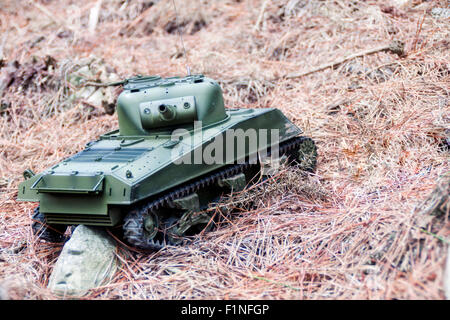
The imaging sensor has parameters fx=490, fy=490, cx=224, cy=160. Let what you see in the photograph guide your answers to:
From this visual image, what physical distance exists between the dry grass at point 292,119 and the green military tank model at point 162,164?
0.32m

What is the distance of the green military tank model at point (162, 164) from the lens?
15.6ft

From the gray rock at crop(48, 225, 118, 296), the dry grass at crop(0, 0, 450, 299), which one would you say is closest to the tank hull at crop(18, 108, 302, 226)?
the gray rock at crop(48, 225, 118, 296)

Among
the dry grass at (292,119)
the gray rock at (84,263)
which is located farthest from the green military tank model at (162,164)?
the dry grass at (292,119)

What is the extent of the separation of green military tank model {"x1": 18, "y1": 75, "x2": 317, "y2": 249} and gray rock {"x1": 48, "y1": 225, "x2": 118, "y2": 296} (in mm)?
165

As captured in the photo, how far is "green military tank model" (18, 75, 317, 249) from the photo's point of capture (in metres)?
4.75

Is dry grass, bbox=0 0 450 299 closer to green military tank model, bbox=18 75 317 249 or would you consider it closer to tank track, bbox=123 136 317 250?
tank track, bbox=123 136 317 250

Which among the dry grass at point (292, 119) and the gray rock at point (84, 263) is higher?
the dry grass at point (292, 119)

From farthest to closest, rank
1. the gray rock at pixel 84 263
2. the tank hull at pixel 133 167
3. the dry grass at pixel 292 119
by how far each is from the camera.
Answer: the tank hull at pixel 133 167 < the gray rock at pixel 84 263 < the dry grass at pixel 292 119

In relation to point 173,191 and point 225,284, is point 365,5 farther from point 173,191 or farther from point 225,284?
point 225,284

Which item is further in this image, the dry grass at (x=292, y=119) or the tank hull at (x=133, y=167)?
the tank hull at (x=133, y=167)

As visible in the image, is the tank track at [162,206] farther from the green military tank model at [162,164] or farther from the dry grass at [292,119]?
the dry grass at [292,119]

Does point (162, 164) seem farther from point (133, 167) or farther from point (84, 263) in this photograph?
point (84, 263)

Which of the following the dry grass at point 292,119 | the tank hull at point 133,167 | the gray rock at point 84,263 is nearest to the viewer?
the dry grass at point 292,119
